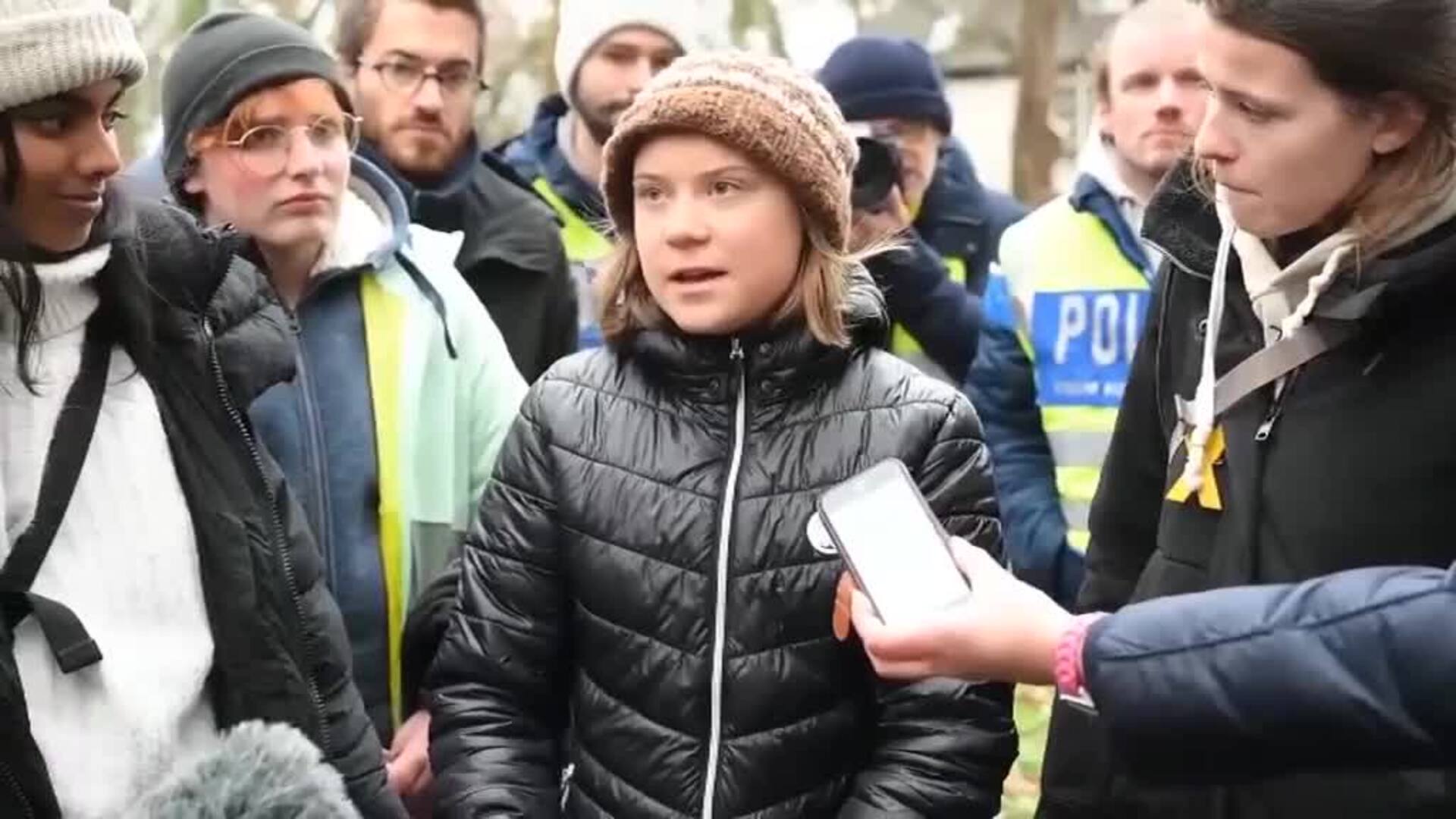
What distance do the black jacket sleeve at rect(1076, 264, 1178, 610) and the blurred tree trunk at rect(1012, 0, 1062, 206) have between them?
16553 millimetres

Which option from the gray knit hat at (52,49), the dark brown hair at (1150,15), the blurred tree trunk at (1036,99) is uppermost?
the gray knit hat at (52,49)

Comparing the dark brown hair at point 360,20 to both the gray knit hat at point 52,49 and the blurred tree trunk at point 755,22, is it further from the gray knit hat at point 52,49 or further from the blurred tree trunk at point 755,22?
the blurred tree trunk at point 755,22

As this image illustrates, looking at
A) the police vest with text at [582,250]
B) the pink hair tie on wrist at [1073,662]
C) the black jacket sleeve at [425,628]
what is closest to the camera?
the pink hair tie on wrist at [1073,662]

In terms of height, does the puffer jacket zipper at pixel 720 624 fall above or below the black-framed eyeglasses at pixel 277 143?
below

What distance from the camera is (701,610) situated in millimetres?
2865

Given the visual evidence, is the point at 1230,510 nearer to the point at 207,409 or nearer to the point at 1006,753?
the point at 1006,753

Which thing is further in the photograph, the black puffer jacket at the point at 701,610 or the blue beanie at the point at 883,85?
the blue beanie at the point at 883,85

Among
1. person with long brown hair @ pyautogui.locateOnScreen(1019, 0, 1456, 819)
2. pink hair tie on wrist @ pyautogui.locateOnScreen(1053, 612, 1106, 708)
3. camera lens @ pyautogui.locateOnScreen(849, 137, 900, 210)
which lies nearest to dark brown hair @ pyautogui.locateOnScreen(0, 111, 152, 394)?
pink hair tie on wrist @ pyautogui.locateOnScreen(1053, 612, 1106, 708)

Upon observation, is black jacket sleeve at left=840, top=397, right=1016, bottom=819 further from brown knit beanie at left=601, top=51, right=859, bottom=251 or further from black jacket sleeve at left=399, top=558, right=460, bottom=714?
black jacket sleeve at left=399, top=558, right=460, bottom=714

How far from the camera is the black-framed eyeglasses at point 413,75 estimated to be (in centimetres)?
434

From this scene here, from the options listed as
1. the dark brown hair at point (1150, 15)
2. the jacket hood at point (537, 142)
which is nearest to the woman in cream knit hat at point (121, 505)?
the jacket hood at point (537, 142)

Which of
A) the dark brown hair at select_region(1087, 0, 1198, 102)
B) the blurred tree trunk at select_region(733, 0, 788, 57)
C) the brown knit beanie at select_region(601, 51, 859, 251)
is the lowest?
the blurred tree trunk at select_region(733, 0, 788, 57)

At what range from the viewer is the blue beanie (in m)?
5.72

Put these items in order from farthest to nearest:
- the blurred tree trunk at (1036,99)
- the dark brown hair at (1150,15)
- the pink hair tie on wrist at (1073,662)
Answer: the blurred tree trunk at (1036,99), the dark brown hair at (1150,15), the pink hair tie on wrist at (1073,662)
